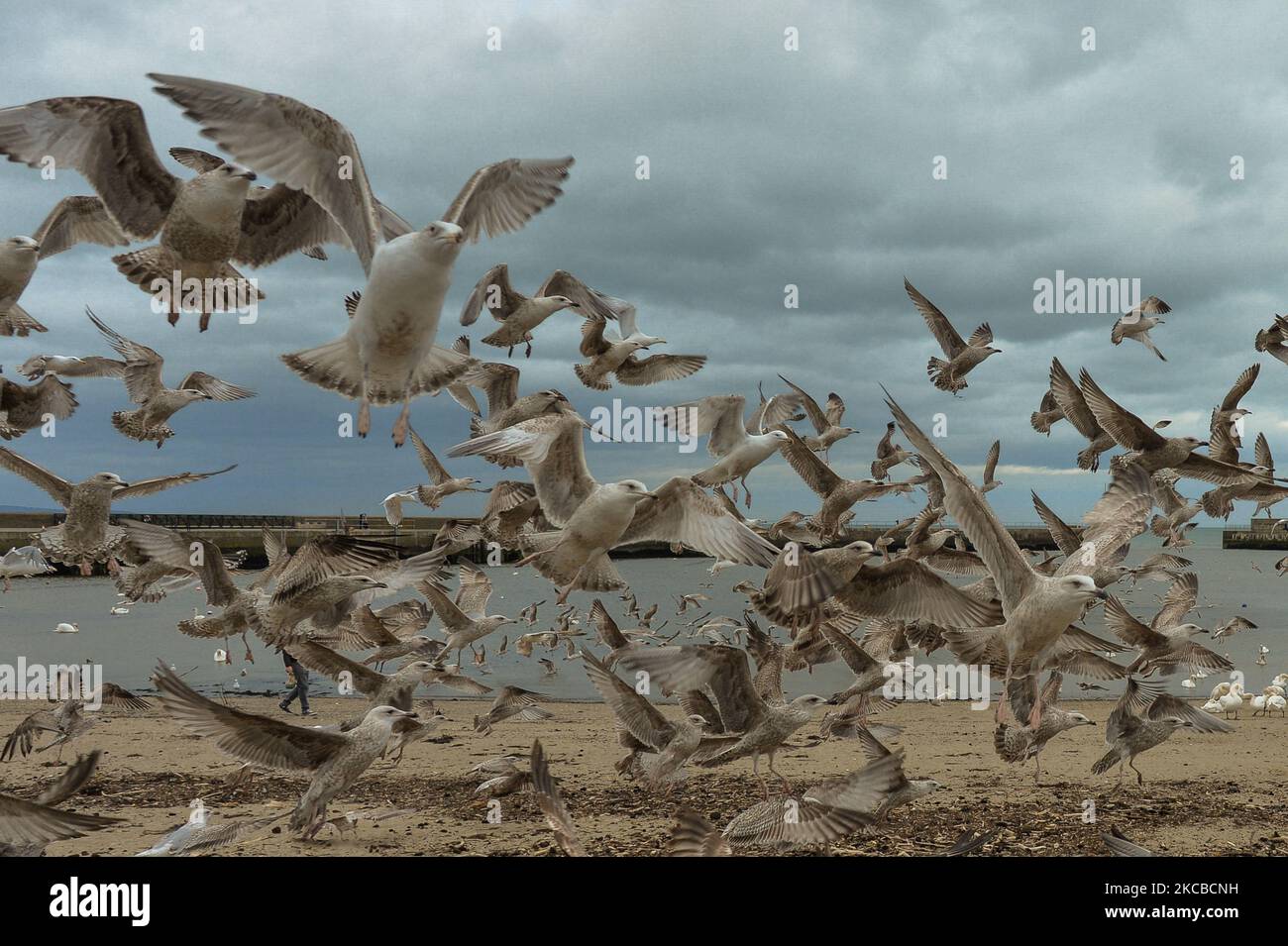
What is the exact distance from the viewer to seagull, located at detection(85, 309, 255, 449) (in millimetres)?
9922

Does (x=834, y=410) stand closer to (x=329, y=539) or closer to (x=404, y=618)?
(x=404, y=618)

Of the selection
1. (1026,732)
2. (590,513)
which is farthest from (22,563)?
(1026,732)

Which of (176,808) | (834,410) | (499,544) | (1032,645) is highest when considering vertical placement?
(834,410)

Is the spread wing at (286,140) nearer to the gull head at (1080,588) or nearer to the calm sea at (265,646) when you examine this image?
the gull head at (1080,588)

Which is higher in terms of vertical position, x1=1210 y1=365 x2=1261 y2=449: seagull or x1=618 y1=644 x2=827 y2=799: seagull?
x1=1210 y1=365 x2=1261 y2=449: seagull

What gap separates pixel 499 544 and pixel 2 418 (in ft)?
18.2

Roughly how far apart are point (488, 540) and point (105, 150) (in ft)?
14.0

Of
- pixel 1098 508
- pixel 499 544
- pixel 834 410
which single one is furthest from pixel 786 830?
pixel 834 410

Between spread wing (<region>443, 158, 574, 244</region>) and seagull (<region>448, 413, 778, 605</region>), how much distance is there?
191 centimetres

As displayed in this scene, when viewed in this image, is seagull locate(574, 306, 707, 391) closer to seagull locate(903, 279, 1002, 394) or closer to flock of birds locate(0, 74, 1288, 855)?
flock of birds locate(0, 74, 1288, 855)

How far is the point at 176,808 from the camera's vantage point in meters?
9.57

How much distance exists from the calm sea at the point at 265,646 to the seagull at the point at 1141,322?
7047mm

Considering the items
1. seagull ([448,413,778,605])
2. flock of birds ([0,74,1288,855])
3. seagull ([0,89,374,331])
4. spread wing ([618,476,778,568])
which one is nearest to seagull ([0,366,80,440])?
flock of birds ([0,74,1288,855])

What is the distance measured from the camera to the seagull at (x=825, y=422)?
574 inches
